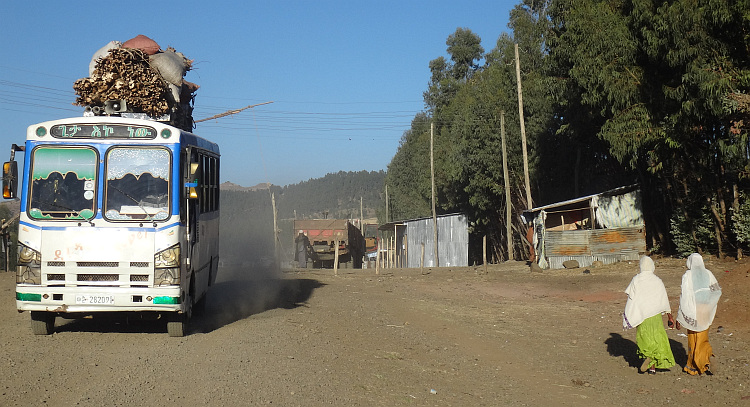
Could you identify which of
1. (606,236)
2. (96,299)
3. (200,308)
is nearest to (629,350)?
(200,308)

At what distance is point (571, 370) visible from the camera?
9680 mm

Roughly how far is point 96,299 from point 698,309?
324 inches

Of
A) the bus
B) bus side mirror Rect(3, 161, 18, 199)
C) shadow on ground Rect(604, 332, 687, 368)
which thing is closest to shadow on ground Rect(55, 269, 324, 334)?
the bus

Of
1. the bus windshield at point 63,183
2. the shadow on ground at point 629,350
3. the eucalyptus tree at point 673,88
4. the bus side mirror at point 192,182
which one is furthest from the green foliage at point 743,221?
the bus windshield at point 63,183

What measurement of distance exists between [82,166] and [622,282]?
53.3ft

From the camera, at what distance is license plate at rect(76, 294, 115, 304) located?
982cm

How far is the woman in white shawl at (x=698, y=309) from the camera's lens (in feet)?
29.1

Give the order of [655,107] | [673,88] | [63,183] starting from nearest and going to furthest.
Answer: [63,183] → [673,88] → [655,107]

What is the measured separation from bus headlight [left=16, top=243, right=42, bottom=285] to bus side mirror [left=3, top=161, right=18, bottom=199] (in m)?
0.86

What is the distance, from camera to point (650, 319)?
29.3 feet

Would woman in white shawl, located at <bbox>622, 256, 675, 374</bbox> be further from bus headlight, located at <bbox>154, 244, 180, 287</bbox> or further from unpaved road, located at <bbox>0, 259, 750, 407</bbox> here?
bus headlight, located at <bbox>154, 244, 180, 287</bbox>

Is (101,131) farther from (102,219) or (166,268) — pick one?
(166,268)

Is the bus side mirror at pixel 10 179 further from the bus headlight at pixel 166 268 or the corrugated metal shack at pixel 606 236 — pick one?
the corrugated metal shack at pixel 606 236

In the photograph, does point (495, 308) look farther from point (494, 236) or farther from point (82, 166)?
point (494, 236)
